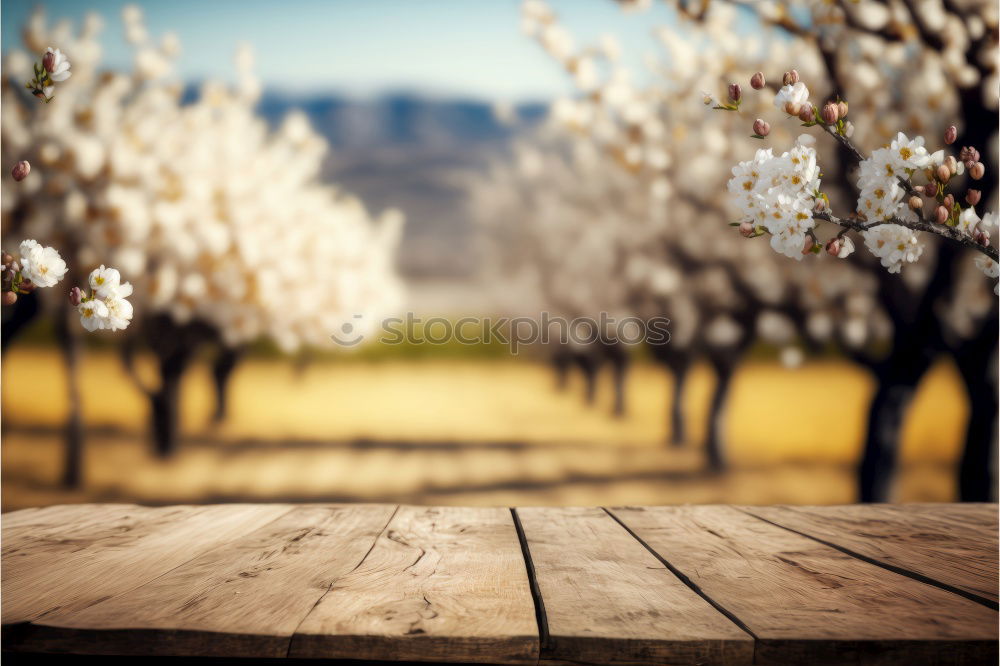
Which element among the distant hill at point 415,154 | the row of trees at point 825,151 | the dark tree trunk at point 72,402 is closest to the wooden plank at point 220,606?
the row of trees at point 825,151

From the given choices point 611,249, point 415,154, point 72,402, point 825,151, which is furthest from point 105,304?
point 415,154

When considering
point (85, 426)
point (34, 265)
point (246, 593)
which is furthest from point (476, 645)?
point (85, 426)

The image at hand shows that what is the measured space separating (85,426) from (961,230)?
8232 mm

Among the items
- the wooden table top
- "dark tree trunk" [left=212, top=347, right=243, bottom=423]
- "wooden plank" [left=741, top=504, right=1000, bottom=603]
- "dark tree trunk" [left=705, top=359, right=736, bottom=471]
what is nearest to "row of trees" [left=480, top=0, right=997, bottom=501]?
"dark tree trunk" [left=705, top=359, right=736, bottom=471]

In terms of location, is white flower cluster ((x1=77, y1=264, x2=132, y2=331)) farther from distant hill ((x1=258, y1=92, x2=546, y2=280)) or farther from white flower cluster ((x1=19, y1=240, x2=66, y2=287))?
distant hill ((x1=258, y1=92, x2=546, y2=280))

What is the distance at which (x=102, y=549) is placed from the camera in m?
1.31

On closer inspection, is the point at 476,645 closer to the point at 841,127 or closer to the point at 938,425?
the point at 841,127

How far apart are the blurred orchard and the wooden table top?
57cm

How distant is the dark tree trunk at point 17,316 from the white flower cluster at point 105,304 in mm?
4294

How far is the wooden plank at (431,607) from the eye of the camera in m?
0.95

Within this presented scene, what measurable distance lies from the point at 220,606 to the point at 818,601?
87cm

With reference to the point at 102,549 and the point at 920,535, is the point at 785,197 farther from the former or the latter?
the point at 102,549

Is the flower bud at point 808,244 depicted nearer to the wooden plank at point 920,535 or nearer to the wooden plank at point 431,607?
the wooden plank at point 920,535

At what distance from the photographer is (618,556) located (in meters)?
1.28
